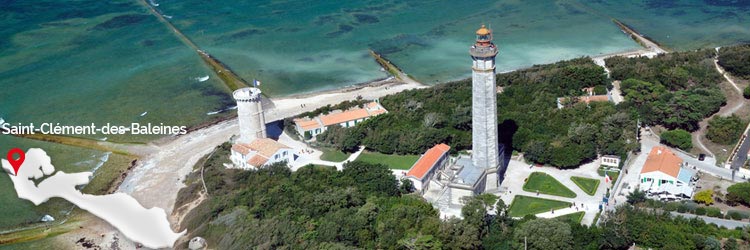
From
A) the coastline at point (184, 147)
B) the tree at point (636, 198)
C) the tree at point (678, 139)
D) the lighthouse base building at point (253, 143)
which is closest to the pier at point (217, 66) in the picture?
the coastline at point (184, 147)

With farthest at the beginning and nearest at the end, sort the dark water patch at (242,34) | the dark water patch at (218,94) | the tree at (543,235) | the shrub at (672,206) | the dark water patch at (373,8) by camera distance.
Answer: the dark water patch at (373,8) → the dark water patch at (242,34) → the dark water patch at (218,94) → the shrub at (672,206) → the tree at (543,235)

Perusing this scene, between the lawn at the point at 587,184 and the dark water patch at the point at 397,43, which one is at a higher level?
the lawn at the point at 587,184

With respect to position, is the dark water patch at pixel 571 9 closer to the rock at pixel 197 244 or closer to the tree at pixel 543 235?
the tree at pixel 543 235

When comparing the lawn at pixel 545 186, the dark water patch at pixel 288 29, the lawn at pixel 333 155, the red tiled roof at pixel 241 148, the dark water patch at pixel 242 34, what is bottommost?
the dark water patch at pixel 288 29

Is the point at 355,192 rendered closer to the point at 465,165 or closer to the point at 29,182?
the point at 465,165

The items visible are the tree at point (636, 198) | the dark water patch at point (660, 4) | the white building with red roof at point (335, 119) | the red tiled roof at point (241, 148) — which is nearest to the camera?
the tree at point (636, 198)

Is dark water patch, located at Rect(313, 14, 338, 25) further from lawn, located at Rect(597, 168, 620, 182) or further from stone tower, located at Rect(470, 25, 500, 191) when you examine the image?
lawn, located at Rect(597, 168, 620, 182)

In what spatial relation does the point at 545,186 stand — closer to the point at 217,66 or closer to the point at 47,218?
the point at 47,218

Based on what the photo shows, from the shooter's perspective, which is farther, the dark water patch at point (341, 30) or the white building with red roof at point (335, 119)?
the dark water patch at point (341, 30)
